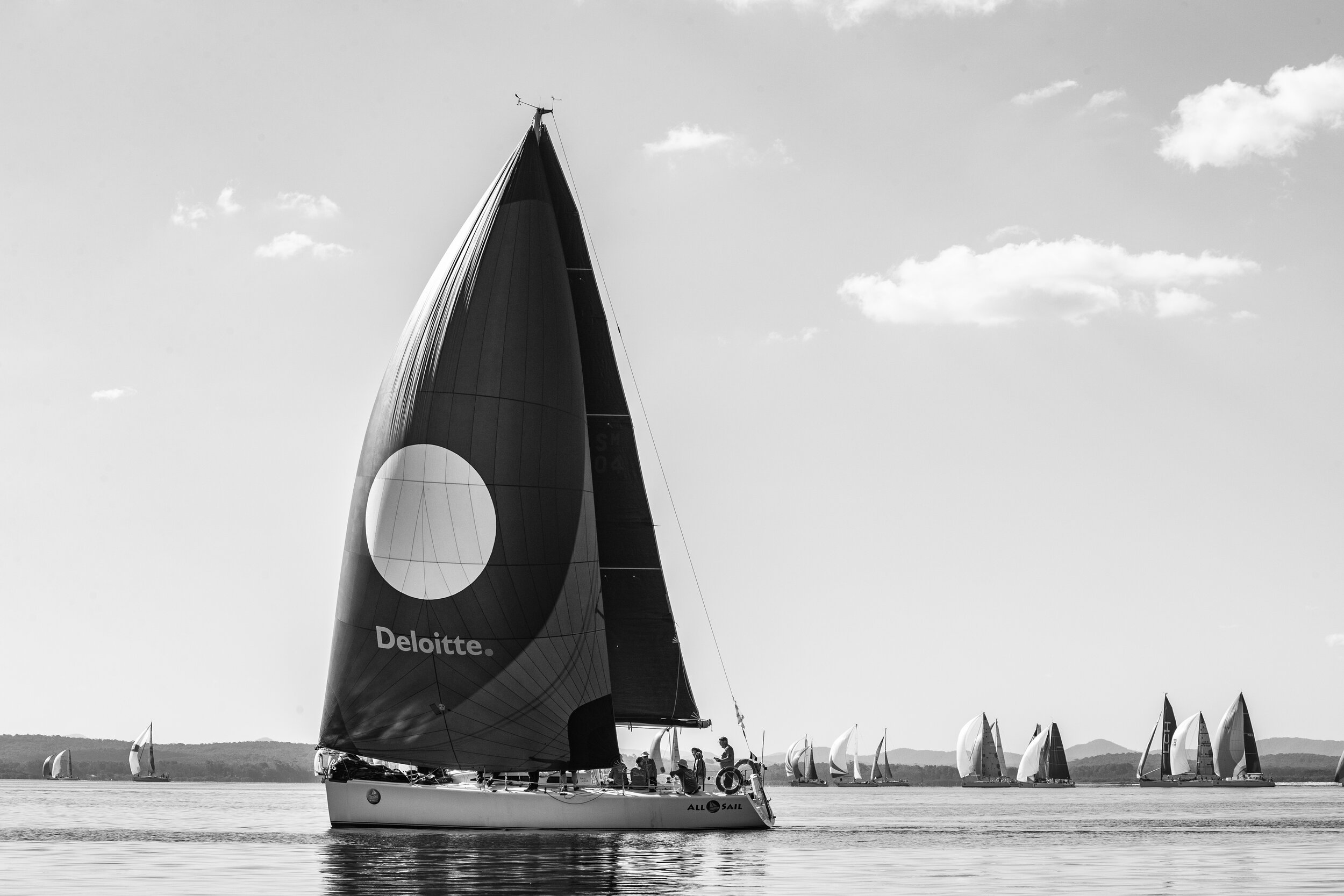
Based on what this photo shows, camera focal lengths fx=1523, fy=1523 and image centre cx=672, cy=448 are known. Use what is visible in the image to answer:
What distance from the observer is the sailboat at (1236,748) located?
13600 centimetres

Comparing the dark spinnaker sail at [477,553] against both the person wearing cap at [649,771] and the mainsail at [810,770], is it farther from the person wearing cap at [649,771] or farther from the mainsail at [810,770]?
the mainsail at [810,770]

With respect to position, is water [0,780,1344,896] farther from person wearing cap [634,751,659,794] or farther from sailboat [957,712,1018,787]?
sailboat [957,712,1018,787]

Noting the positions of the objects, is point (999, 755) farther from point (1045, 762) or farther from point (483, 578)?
point (483, 578)

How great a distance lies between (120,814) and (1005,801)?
56.6 m

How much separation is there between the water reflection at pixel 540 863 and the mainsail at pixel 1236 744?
110176 mm

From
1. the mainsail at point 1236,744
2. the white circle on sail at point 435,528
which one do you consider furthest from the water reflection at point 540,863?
the mainsail at point 1236,744

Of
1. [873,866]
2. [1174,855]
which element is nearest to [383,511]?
[873,866]

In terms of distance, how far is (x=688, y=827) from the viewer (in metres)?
36.3

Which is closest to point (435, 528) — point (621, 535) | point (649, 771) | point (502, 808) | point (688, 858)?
point (621, 535)

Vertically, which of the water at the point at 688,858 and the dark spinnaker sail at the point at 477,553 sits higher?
the dark spinnaker sail at the point at 477,553

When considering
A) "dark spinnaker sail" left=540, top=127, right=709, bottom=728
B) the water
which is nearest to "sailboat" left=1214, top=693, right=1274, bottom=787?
the water

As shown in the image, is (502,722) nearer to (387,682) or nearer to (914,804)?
(387,682)

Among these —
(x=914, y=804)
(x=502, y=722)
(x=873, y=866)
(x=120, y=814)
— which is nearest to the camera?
(x=873, y=866)

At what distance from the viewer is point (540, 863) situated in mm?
27156
